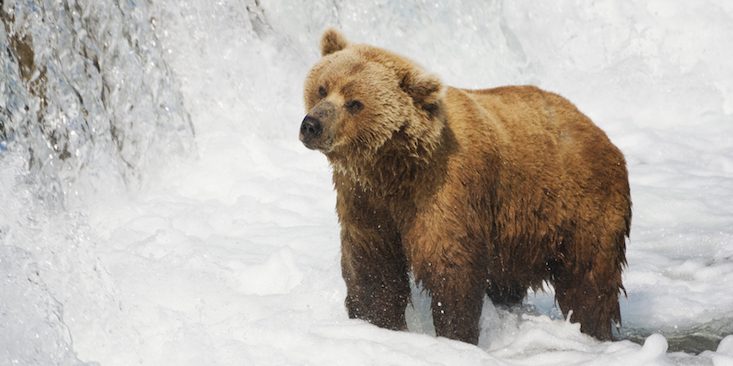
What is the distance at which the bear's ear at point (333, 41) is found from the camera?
6883 mm

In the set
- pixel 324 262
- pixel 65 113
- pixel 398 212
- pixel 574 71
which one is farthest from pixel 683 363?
pixel 574 71

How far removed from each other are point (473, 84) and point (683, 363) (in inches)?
306

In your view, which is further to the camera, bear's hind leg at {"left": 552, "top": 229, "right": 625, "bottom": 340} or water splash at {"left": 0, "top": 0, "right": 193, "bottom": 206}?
water splash at {"left": 0, "top": 0, "right": 193, "bottom": 206}

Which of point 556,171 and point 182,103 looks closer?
point 556,171

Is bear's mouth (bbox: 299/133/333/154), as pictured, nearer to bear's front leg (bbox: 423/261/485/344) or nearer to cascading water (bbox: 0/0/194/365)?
bear's front leg (bbox: 423/261/485/344)

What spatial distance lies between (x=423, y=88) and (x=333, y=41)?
73 centimetres

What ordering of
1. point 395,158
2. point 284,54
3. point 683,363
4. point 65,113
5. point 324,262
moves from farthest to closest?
1. point 284,54
2. point 65,113
3. point 324,262
4. point 683,363
5. point 395,158

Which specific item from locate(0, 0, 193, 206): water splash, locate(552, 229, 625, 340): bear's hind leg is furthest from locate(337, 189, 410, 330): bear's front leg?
locate(0, 0, 193, 206): water splash

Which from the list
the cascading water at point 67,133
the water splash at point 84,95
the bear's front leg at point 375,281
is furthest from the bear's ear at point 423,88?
the water splash at point 84,95

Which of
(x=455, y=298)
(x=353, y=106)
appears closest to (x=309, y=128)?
(x=353, y=106)

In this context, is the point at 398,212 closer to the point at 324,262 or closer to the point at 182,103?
the point at 324,262

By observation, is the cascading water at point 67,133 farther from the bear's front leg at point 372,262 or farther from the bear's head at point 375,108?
the bear's head at point 375,108

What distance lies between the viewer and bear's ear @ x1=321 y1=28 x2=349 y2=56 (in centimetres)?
688

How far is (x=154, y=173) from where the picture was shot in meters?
10.4
